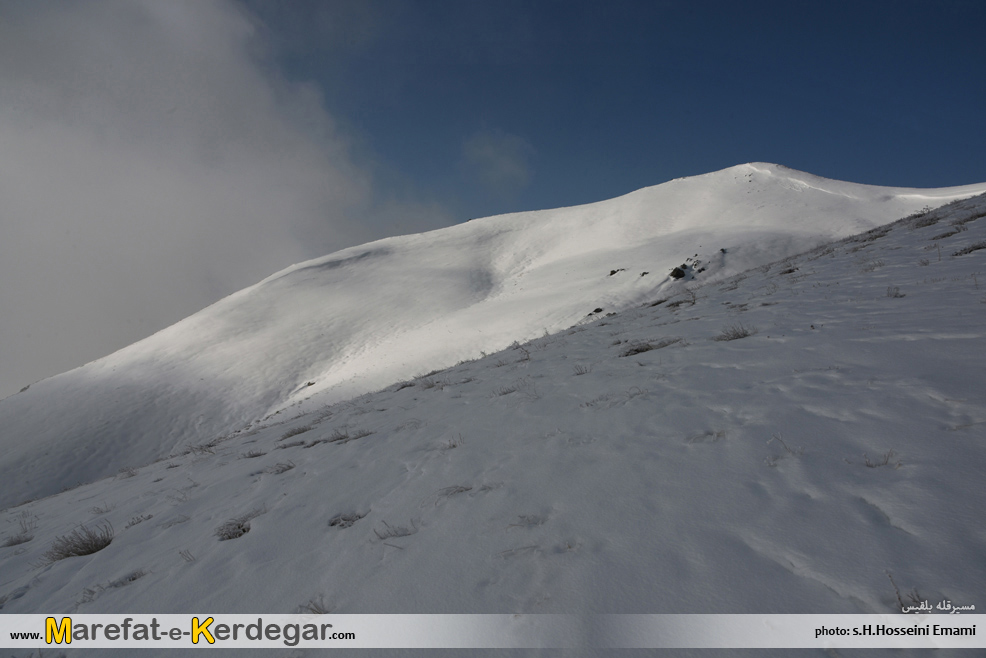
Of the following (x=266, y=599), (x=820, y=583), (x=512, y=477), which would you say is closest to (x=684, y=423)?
(x=512, y=477)

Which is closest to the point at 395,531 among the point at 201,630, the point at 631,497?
the point at 201,630

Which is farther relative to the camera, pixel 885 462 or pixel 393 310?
pixel 393 310

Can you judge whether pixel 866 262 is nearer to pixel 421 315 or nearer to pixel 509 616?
pixel 509 616

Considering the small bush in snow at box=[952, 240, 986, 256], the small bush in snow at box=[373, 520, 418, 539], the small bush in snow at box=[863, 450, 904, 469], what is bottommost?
the small bush in snow at box=[373, 520, 418, 539]

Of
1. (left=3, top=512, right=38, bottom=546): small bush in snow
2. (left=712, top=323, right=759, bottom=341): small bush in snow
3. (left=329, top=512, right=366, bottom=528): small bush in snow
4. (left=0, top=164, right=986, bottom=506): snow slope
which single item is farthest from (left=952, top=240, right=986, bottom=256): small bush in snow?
(left=0, top=164, right=986, bottom=506): snow slope

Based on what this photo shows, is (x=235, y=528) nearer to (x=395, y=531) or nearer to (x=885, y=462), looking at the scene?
(x=395, y=531)

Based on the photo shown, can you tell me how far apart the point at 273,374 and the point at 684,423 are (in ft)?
98.8

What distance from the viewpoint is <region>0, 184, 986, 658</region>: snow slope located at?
2.22m

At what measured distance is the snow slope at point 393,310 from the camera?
75.3 ft

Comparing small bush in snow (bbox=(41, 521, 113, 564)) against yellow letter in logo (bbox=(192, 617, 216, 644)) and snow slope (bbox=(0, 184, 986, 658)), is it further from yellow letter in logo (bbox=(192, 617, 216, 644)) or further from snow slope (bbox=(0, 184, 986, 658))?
yellow letter in logo (bbox=(192, 617, 216, 644))

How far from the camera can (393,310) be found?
3647 centimetres

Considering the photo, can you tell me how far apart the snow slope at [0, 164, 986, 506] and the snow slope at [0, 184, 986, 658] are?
15.8 metres

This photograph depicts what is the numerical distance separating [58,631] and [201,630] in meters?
1.51

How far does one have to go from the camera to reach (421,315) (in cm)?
3494
